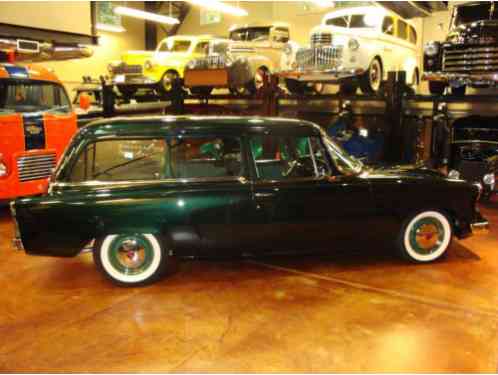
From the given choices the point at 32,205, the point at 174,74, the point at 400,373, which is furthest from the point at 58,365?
the point at 174,74

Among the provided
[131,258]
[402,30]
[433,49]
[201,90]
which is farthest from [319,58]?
[131,258]

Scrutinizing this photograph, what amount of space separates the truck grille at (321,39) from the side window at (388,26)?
1753 millimetres

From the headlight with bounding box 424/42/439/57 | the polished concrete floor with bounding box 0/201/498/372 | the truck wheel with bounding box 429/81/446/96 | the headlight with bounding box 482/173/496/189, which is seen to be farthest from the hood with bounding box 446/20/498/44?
the polished concrete floor with bounding box 0/201/498/372

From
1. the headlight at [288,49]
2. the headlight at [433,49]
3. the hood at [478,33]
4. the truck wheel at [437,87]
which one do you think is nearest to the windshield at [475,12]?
the hood at [478,33]

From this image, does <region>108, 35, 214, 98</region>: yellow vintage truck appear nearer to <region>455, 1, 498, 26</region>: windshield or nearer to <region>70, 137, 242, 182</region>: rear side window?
<region>455, 1, 498, 26</region>: windshield

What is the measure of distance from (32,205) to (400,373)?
2987 millimetres

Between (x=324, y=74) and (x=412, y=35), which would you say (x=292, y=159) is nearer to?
(x=324, y=74)

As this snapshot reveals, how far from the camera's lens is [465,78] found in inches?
303

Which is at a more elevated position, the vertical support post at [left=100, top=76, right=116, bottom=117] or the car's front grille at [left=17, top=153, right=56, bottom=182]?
the vertical support post at [left=100, top=76, right=116, bottom=117]

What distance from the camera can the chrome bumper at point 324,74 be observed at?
28.7 ft

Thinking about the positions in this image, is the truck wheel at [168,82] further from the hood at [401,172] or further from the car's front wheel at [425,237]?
the car's front wheel at [425,237]

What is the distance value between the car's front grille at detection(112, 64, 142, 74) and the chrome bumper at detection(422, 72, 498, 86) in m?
7.40

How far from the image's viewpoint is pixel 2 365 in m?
2.74

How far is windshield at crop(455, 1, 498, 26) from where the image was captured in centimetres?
815
